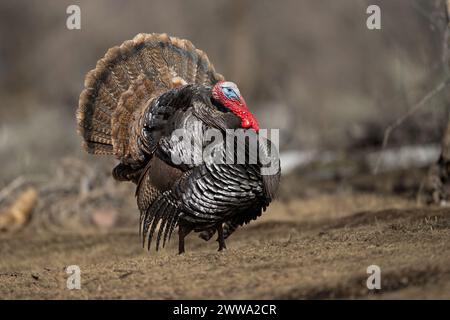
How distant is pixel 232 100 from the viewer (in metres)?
6.17

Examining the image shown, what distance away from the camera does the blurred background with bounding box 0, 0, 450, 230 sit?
35.5 feet

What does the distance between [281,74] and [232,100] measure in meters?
12.3

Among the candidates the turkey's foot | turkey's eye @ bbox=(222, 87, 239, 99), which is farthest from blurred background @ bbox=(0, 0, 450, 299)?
turkey's eye @ bbox=(222, 87, 239, 99)

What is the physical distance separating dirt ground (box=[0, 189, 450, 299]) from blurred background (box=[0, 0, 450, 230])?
2931 millimetres

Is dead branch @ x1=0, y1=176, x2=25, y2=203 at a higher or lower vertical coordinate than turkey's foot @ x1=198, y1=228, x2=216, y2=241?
higher

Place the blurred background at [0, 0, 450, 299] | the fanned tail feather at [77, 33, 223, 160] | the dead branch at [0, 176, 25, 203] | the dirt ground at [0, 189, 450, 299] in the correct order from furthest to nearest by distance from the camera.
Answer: the dead branch at [0, 176, 25, 203]
the fanned tail feather at [77, 33, 223, 160]
the blurred background at [0, 0, 450, 299]
the dirt ground at [0, 189, 450, 299]

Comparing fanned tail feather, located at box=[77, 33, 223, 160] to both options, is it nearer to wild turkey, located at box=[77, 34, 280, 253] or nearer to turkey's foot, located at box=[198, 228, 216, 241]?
wild turkey, located at box=[77, 34, 280, 253]

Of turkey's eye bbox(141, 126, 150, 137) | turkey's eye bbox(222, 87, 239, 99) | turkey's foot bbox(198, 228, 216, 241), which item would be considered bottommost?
turkey's foot bbox(198, 228, 216, 241)

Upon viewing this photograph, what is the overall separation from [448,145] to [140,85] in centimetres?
360

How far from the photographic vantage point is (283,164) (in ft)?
45.3

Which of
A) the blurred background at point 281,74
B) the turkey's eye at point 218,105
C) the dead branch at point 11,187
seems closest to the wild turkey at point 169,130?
the turkey's eye at point 218,105

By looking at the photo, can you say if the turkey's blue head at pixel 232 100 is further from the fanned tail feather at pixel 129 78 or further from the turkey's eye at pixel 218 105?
the fanned tail feather at pixel 129 78

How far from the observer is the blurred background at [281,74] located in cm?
1081

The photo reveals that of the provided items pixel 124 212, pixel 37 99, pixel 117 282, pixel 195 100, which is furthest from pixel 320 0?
pixel 117 282
